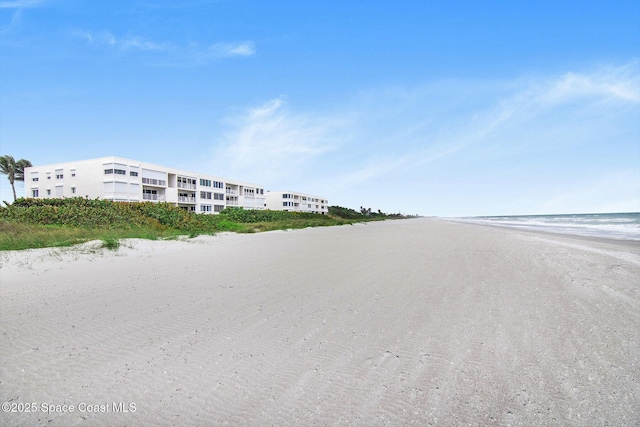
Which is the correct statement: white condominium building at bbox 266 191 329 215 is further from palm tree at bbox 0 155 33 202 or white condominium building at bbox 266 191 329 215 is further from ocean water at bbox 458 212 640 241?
ocean water at bbox 458 212 640 241

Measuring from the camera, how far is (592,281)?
6.80 metres

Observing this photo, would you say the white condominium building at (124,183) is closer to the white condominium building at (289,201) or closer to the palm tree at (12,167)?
the palm tree at (12,167)

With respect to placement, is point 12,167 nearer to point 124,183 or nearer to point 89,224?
point 124,183

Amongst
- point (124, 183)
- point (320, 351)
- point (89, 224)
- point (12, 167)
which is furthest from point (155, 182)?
point (320, 351)

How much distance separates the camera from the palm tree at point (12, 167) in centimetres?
6316

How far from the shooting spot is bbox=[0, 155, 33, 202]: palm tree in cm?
6316

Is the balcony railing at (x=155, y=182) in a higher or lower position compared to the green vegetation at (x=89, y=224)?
higher

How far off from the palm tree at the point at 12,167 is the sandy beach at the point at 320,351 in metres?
79.1

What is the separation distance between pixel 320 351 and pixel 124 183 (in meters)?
54.8

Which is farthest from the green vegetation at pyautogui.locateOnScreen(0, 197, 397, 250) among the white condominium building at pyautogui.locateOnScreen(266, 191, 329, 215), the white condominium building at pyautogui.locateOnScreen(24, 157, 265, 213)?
the white condominium building at pyautogui.locateOnScreen(266, 191, 329, 215)

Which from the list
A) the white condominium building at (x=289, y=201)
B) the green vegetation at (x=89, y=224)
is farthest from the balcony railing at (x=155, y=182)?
the white condominium building at (x=289, y=201)

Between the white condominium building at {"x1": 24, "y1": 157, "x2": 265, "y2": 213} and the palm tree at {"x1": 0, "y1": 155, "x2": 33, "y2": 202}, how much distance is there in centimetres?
1189

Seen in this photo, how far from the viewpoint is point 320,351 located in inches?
133

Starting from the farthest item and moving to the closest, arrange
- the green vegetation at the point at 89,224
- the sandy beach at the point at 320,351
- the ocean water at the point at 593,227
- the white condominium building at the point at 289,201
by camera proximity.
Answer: the white condominium building at the point at 289,201 < the ocean water at the point at 593,227 < the green vegetation at the point at 89,224 < the sandy beach at the point at 320,351
